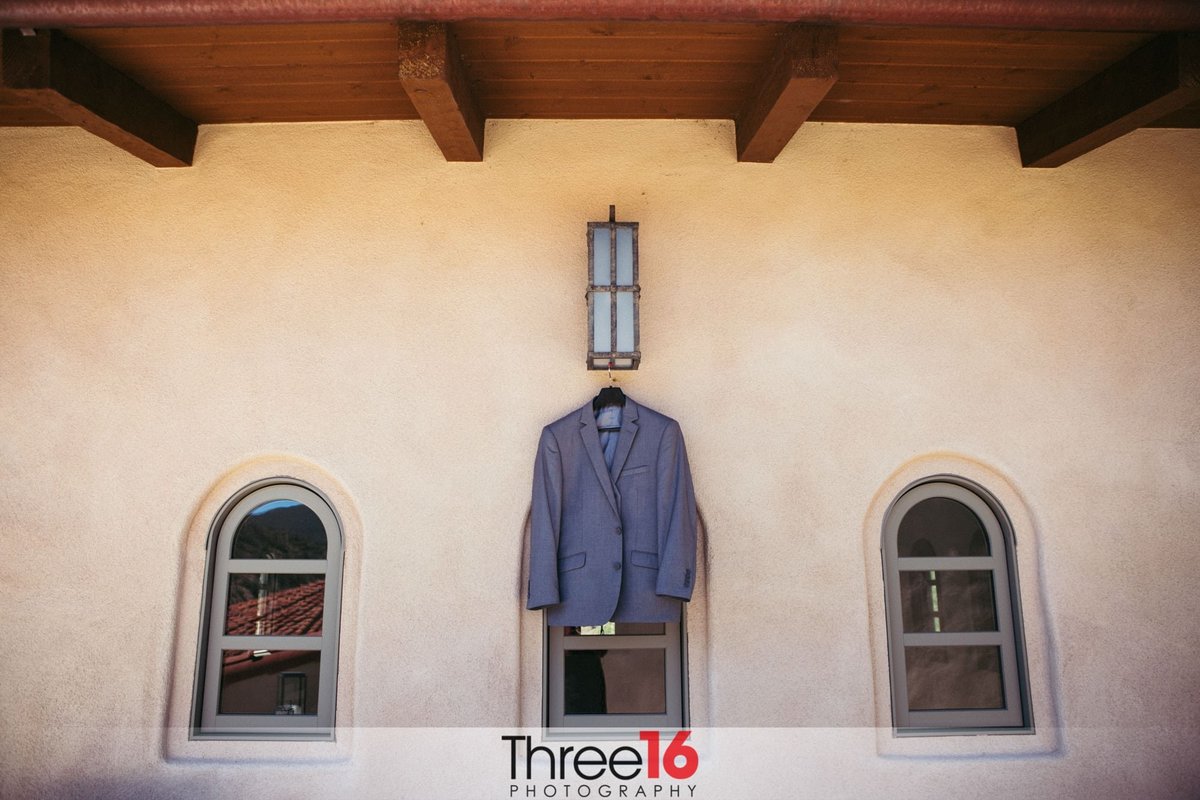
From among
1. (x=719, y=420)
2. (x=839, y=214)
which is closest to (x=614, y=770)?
(x=719, y=420)

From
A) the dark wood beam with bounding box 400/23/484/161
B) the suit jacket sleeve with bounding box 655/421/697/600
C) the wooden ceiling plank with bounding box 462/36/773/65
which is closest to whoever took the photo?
the dark wood beam with bounding box 400/23/484/161

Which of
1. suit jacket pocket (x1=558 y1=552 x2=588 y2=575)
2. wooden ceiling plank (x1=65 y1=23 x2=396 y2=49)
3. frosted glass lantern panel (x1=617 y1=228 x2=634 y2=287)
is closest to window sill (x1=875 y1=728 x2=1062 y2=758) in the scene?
suit jacket pocket (x1=558 y1=552 x2=588 y2=575)

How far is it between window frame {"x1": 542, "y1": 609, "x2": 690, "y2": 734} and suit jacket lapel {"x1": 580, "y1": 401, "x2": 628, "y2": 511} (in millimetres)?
668

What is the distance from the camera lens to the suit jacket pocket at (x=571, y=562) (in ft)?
12.1

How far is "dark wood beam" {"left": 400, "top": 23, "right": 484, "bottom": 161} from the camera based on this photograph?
3238 millimetres

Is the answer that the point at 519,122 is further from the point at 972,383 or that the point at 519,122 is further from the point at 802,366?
the point at 972,383

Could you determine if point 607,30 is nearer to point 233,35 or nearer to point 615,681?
point 233,35

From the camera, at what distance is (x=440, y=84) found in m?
3.31

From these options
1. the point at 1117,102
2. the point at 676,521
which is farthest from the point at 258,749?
the point at 1117,102

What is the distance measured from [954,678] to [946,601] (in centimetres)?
34

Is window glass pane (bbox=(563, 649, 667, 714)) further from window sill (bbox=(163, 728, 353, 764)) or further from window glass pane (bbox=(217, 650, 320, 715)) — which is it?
window glass pane (bbox=(217, 650, 320, 715))

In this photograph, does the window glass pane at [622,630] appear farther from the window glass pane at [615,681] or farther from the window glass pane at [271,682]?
the window glass pane at [271,682]

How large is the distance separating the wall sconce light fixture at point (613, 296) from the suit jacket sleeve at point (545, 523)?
0.45 meters
